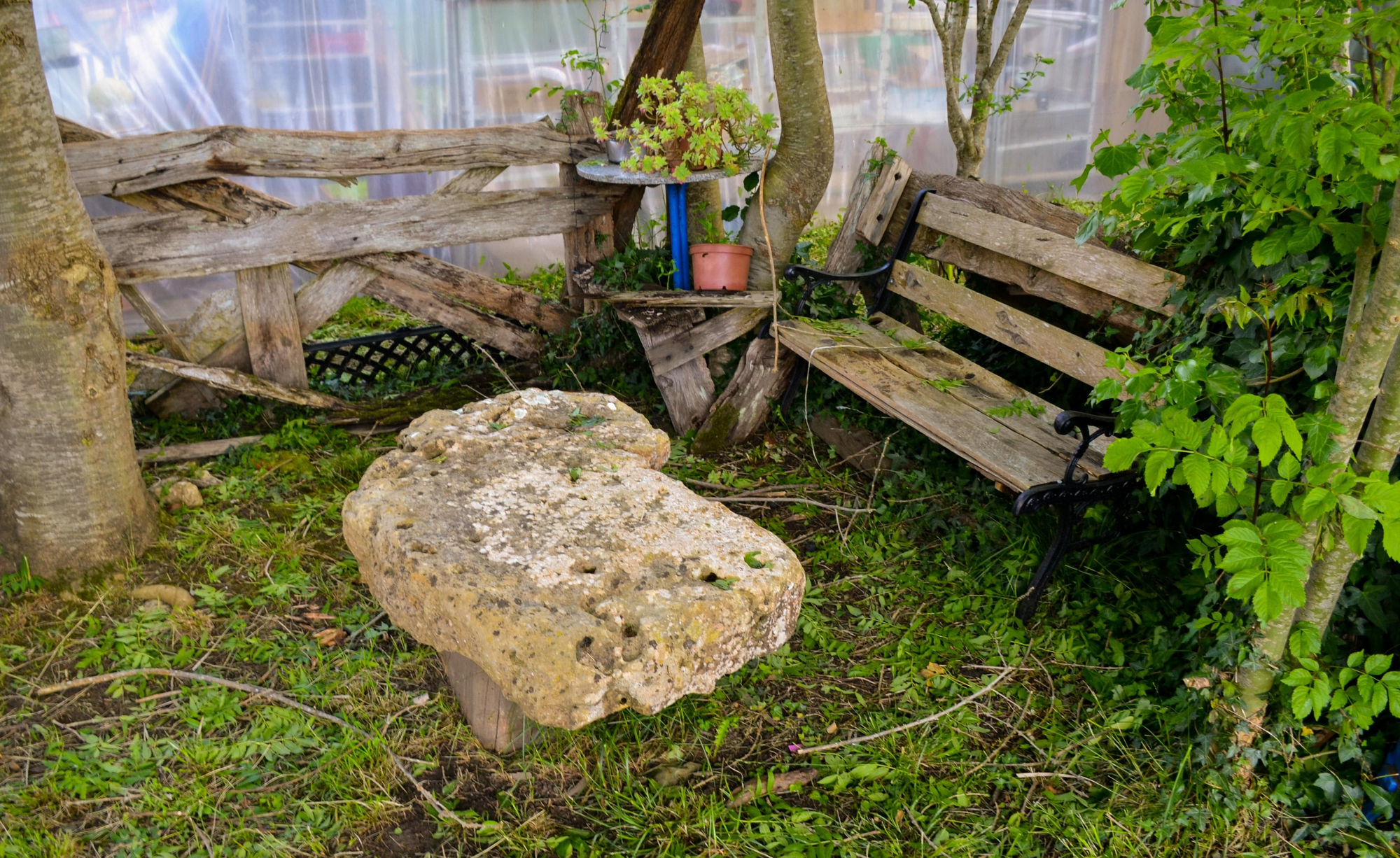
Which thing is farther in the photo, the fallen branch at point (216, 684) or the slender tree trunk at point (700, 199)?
the slender tree trunk at point (700, 199)

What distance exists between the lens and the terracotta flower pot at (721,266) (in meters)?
4.67

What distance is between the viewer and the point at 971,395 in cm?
387

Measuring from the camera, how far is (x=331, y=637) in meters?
3.42

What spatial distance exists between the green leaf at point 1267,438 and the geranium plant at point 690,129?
2826mm

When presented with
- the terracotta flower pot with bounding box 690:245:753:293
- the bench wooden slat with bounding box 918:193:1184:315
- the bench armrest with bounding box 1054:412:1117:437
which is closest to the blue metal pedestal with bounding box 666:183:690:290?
the terracotta flower pot with bounding box 690:245:753:293

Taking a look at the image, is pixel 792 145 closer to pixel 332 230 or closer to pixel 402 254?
pixel 402 254

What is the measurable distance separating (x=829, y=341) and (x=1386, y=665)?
2.47m

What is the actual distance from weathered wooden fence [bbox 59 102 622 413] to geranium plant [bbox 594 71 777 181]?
0.67 m

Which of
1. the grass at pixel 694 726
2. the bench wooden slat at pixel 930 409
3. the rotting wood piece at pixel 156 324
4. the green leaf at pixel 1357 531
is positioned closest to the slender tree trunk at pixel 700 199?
the bench wooden slat at pixel 930 409

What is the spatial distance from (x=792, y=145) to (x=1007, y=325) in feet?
5.25

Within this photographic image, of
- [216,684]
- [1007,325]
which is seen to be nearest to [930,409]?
[1007,325]

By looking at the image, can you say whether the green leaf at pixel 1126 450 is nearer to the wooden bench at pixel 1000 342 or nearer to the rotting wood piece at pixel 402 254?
the wooden bench at pixel 1000 342

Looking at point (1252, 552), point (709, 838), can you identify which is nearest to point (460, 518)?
point (709, 838)

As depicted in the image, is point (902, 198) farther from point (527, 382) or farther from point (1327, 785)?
point (1327, 785)
